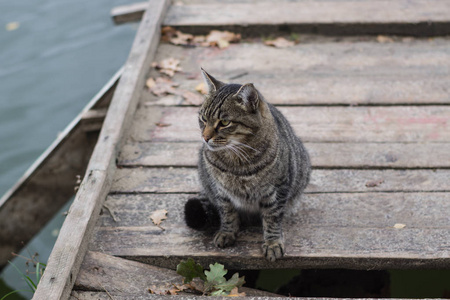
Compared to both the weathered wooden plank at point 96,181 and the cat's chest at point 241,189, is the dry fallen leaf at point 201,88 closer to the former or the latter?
the weathered wooden plank at point 96,181

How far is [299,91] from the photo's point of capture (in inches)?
144

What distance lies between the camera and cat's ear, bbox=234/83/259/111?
220 cm

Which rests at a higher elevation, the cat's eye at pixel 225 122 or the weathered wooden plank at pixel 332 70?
the cat's eye at pixel 225 122

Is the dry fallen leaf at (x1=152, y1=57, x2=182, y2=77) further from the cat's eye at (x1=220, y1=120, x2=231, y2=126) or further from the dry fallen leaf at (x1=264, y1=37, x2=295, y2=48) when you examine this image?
the cat's eye at (x1=220, y1=120, x2=231, y2=126)

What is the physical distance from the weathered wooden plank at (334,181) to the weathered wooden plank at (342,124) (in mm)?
328

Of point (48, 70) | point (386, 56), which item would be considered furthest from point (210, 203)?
point (48, 70)

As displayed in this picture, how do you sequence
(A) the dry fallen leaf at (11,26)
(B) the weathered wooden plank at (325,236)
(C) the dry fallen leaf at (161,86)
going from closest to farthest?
(B) the weathered wooden plank at (325,236)
(C) the dry fallen leaf at (161,86)
(A) the dry fallen leaf at (11,26)

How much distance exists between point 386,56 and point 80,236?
283 cm

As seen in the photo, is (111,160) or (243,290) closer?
(243,290)

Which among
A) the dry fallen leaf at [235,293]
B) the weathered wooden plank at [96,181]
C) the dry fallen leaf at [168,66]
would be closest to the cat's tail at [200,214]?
the dry fallen leaf at [235,293]

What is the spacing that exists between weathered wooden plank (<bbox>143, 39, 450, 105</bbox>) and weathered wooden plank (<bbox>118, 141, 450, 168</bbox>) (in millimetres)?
512

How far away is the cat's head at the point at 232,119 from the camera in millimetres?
2262

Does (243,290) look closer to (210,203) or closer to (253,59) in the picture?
(210,203)

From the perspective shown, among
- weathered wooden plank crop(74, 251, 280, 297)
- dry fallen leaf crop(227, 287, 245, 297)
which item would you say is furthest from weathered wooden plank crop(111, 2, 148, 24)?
dry fallen leaf crop(227, 287, 245, 297)
